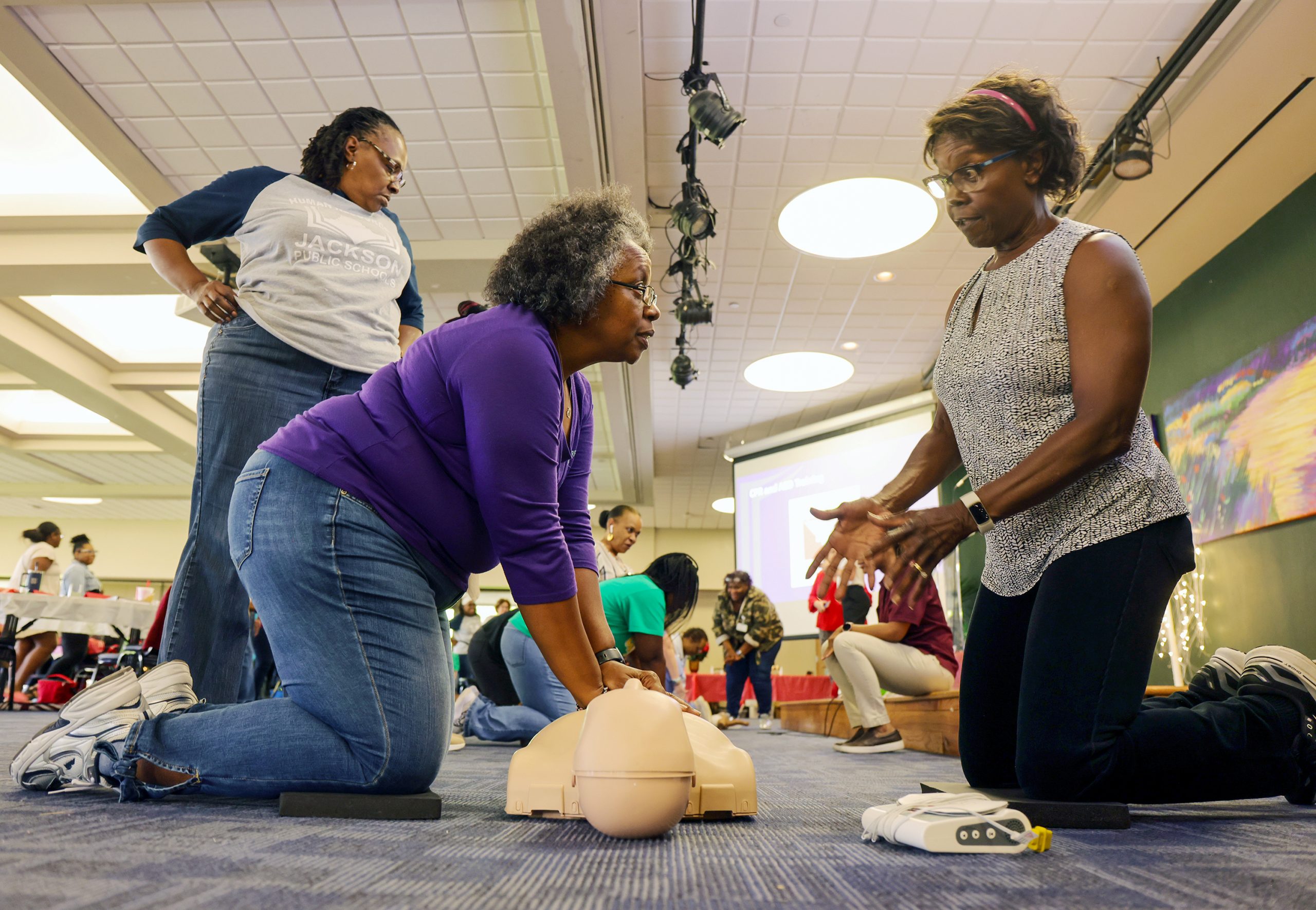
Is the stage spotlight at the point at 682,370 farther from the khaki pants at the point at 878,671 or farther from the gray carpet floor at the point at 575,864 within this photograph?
the gray carpet floor at the point at 575,864

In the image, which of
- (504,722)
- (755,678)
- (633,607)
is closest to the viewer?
(633,607)

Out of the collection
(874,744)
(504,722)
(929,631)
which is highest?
(929,631)

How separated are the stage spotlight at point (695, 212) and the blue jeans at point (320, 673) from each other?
3588 mm

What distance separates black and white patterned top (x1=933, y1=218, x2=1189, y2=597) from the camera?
4.07 ft

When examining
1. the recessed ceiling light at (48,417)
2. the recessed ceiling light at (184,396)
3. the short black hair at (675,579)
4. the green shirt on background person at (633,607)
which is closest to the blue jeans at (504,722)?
the green shirt on background person at (633,607)

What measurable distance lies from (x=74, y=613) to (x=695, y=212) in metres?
5.15

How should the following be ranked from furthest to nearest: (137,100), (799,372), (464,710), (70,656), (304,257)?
(799,372)
(70,656)
(137,100)
(464,710)
(304,257)

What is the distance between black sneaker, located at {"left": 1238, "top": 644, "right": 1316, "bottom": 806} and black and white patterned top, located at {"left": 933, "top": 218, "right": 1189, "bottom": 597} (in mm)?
359

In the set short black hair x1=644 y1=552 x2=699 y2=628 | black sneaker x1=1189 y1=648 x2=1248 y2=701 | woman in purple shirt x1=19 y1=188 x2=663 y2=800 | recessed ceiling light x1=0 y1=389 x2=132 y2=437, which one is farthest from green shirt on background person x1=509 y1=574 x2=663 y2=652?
recessed ceiling light x1=0 y1=389 x2=132 y2=437

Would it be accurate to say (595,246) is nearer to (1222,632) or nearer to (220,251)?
(220,251)

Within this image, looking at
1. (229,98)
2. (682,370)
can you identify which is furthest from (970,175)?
(682,370)

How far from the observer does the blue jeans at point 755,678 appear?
6.75 meters

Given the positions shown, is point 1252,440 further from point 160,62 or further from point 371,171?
point 160,62

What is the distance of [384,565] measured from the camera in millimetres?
1211
